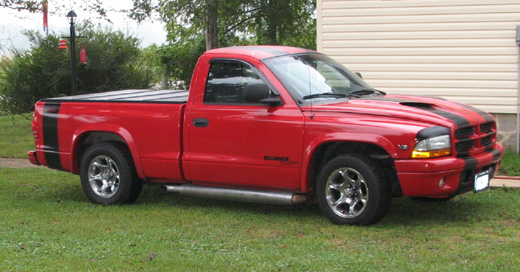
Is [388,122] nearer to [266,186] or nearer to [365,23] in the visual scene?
[266,186]

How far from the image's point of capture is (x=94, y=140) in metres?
9.33

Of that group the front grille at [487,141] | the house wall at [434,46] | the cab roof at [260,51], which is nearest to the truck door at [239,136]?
A: the cab roof at [260,51]

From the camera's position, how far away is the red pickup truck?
713 centimetres

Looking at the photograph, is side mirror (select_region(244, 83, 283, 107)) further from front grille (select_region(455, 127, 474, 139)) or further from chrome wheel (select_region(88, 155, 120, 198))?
chrome wheel (select_region(88, 155, 120, 198))

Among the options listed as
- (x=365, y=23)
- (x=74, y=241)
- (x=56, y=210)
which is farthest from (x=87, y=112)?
(x=365, y=23)

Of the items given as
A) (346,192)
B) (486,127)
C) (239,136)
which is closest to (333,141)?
(346,192)

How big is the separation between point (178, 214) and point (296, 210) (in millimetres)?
1303

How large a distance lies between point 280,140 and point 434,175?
1.61m

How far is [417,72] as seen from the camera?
42.5ft

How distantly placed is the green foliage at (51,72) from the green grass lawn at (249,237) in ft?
45.9

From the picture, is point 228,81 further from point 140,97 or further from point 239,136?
point 140,97

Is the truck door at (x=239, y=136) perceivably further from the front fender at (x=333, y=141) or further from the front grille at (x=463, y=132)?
the front grille at (x=463, y=132)

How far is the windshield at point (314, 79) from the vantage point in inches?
311

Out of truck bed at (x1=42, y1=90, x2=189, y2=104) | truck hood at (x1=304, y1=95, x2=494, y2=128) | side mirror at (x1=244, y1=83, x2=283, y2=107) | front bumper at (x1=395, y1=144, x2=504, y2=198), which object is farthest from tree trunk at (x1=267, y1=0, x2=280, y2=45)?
front bumper at (x1=395, y1=144, x2=504, y2=198)
